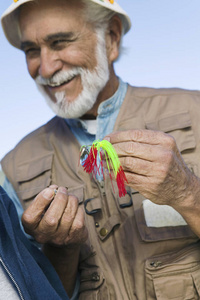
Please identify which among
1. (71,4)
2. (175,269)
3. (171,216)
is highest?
(71,4)

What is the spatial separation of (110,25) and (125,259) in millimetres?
1778

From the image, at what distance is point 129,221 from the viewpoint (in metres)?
2.64

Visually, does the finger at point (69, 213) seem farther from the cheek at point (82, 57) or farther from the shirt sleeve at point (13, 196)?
the cheek at point (82, 57)

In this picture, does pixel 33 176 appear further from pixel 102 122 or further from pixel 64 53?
pixel 64 53

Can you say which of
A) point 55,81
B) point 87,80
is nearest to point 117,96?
point 87,80

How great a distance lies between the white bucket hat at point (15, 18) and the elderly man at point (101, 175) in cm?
1

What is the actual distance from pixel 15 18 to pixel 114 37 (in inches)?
31.0

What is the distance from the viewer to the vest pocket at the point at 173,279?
8.14ft

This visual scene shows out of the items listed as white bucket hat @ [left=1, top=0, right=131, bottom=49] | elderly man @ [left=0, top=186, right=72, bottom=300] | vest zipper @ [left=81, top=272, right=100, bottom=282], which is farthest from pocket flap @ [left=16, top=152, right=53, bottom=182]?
white bucket hat @ [left=1, top=0, right=131, bottom=49]

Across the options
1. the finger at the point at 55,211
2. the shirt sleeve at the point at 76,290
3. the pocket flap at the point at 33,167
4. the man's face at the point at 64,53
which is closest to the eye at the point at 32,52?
the man's face at the point at 64,53

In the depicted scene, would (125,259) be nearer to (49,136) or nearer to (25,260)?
(25,260)

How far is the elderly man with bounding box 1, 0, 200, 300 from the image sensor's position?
2.13 meters

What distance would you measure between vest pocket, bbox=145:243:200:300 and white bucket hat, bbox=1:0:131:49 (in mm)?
1807

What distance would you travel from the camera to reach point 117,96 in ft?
10.0
